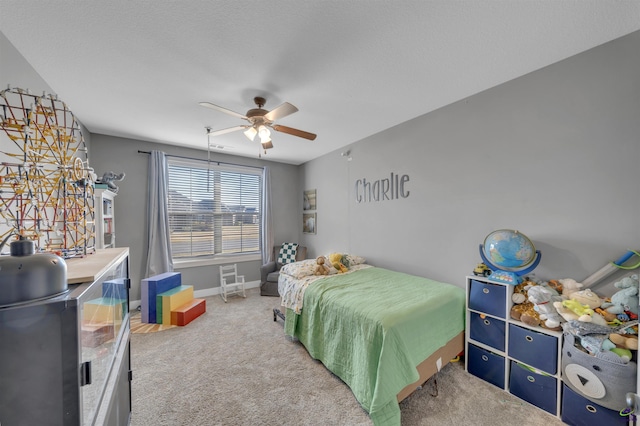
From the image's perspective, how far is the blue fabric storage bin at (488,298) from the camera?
189 cm

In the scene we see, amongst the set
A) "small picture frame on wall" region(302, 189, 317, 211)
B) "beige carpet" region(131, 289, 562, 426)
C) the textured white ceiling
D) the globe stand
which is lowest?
"beige carpet" region(131, 289, 562, 426)

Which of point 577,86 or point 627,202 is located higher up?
point 577,86

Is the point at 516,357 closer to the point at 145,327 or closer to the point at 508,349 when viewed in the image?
the point at 508,349

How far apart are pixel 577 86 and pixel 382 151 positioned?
6.16 feet

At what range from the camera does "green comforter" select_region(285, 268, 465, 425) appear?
1593 millimetres

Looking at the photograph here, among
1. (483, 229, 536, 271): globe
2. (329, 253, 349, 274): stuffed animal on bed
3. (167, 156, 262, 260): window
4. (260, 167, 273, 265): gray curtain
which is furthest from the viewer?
(260, 167, 273, 265): gray curtain

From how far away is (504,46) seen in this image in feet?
5.52

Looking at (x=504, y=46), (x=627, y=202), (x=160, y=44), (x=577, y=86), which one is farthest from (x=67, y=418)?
(x=577, y=86)

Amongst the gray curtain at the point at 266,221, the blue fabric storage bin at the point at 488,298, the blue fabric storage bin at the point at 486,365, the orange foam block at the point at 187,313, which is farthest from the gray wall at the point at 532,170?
the orange foam block at the point at 187,313

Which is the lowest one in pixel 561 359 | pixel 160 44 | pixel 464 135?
pixel 561 359

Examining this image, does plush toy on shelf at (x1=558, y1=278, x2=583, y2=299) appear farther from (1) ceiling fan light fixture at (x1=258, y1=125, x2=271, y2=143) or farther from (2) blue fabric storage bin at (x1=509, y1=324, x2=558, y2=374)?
(1) ceiling fan light fixture at (x1=258, y1=125, x2=271, y2=143)

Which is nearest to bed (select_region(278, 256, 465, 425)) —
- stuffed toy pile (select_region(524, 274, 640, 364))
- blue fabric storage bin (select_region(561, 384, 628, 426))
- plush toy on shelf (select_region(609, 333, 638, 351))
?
stuffed toy pile (select_region(524, 274, 640, 364))

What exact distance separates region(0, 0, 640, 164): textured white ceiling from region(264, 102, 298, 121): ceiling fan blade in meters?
0.27

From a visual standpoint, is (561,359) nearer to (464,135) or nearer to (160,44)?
(464,135)
